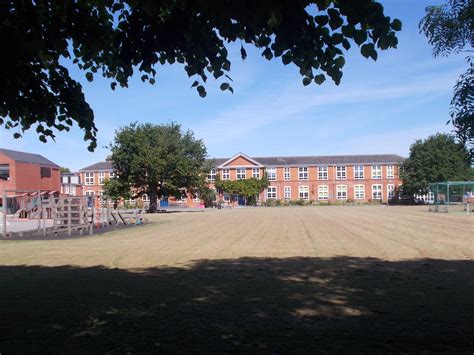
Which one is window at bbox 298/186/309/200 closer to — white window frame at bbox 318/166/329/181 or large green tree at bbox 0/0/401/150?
white window frame at bbox 318/166/329/181

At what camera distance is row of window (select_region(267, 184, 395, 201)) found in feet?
302

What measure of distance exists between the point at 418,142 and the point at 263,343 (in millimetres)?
78173

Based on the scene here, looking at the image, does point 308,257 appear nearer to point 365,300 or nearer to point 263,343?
point 365,300

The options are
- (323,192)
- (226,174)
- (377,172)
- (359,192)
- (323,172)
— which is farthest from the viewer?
(323,172)

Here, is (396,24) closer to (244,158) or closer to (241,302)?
(241,302)

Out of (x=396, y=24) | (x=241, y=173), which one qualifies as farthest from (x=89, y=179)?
(x=396, y=24)

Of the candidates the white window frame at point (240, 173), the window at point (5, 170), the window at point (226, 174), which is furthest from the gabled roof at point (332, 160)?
the window at point (5, 170)

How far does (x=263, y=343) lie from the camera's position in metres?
5.23

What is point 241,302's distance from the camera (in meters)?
7.44

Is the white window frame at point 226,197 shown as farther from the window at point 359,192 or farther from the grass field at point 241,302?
the grass field at point 241,302

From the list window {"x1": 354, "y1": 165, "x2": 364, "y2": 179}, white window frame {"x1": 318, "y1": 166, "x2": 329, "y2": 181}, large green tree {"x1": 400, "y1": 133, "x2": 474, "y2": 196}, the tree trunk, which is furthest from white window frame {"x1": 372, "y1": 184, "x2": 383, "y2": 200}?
the tree trunk

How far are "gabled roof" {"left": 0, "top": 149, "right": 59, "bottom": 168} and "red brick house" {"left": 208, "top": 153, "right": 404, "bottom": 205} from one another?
2835cm

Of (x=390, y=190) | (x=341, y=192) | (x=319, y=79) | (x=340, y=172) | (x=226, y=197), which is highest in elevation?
(x=340, y=172)

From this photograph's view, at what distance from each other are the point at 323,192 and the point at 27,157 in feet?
169
